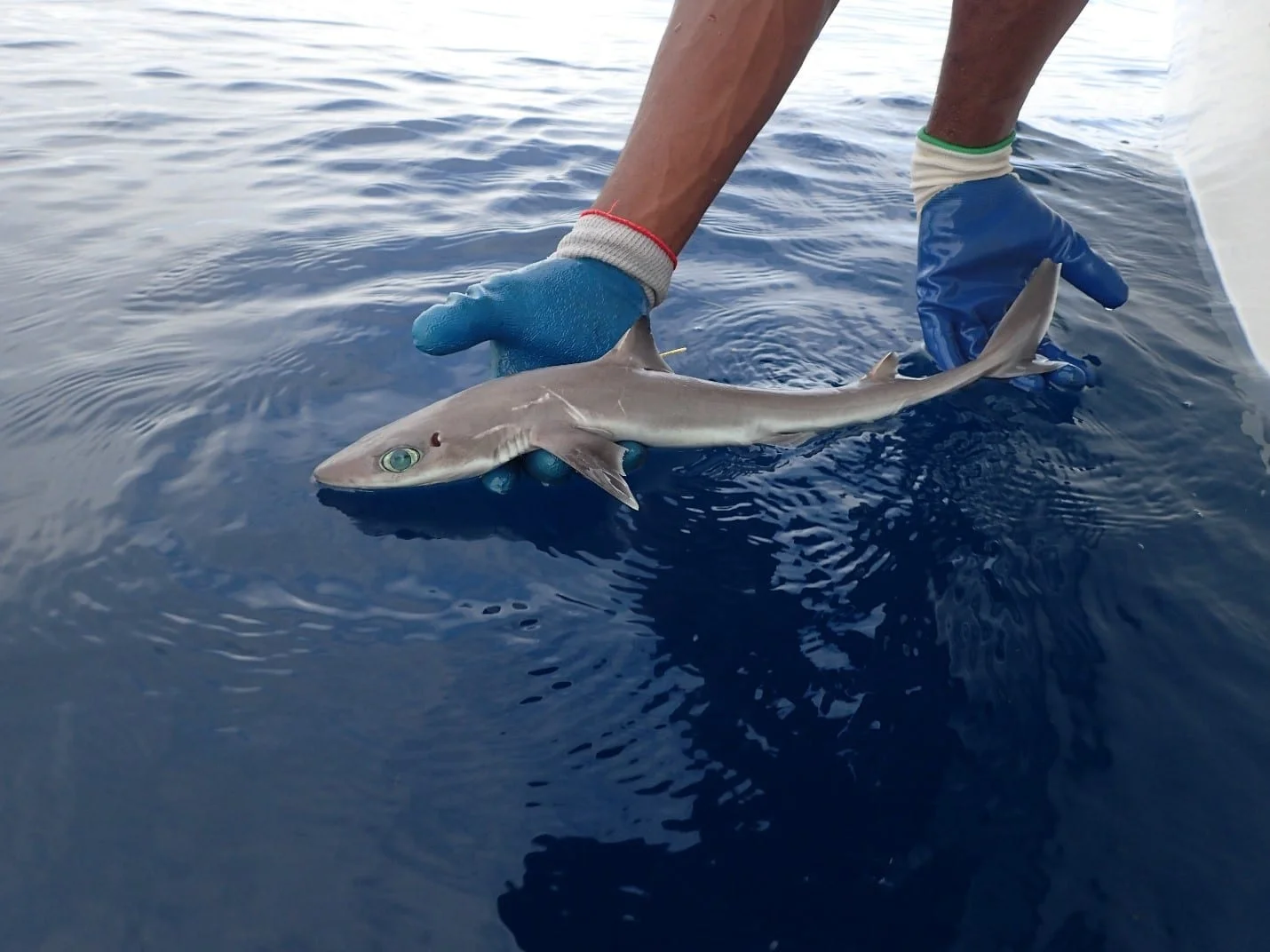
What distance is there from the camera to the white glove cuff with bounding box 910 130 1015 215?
4.44 metres

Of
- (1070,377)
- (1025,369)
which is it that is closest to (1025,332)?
(1025,369)

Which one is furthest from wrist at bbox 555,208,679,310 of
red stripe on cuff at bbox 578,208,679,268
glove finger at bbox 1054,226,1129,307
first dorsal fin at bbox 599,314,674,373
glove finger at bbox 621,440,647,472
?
glove finger at bbox 1054,226,1129,307

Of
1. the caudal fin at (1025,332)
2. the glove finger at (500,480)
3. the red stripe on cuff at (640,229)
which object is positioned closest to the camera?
the glove finger at (500,480)

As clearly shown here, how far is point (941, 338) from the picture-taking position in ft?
14.6

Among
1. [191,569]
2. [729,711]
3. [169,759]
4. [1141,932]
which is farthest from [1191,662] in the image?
[191,569]

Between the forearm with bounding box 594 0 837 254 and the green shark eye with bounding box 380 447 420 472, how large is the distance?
1.33 m

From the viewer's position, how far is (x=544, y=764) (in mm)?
2400

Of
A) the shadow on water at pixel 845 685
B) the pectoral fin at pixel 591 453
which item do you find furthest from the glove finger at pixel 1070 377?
the pectoral fin at pixel 591 453

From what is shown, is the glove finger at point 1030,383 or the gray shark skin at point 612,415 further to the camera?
the glove finger at point 1030,383

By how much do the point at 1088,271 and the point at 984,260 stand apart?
0.57m

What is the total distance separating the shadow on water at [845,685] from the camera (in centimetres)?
207

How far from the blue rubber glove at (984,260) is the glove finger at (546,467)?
87.4 inches

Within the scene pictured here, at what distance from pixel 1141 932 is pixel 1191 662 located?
43.0 inches

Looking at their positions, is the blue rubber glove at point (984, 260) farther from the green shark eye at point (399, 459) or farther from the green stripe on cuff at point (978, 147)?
the green shark eye at point (399, 459)
